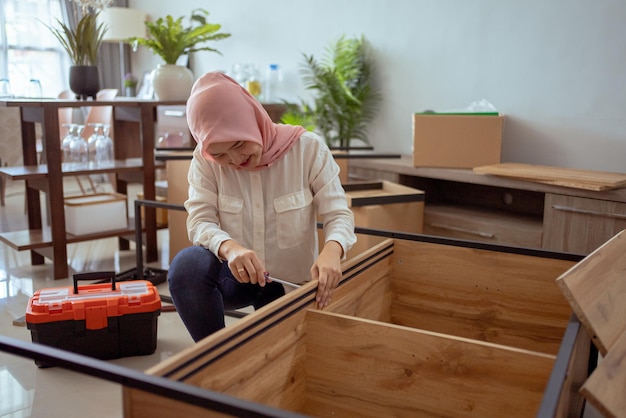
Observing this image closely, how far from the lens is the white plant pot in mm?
3668

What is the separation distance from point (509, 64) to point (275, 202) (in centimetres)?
202

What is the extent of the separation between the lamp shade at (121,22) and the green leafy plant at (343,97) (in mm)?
2264

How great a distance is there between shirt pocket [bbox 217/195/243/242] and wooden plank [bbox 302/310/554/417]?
489mm

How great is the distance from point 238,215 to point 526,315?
0.89m

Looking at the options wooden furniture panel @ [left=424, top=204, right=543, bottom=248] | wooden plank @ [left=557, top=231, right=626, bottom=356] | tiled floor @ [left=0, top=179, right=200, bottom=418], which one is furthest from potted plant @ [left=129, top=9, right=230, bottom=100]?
wooden plank @ [left=557, top=231, right=626, bottom=356]

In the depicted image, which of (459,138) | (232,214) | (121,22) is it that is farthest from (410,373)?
(121,22)

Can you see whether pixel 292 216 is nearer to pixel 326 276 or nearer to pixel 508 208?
pixel 326 276

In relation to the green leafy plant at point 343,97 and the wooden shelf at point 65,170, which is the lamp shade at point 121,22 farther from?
the wooden shelf at point 65,170

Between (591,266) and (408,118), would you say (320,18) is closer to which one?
(408,118)

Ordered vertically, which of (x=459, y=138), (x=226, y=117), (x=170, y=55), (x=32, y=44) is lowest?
(x=459, y=138)

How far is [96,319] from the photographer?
227cm

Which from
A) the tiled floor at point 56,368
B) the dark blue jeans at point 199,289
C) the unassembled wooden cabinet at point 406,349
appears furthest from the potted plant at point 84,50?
the unassembled wooden cabinet at point 406,349

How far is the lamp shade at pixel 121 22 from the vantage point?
18.4 feet

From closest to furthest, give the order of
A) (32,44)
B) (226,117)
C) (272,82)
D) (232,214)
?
(226,117) < (232,214) < (272,82) < (32,44)
